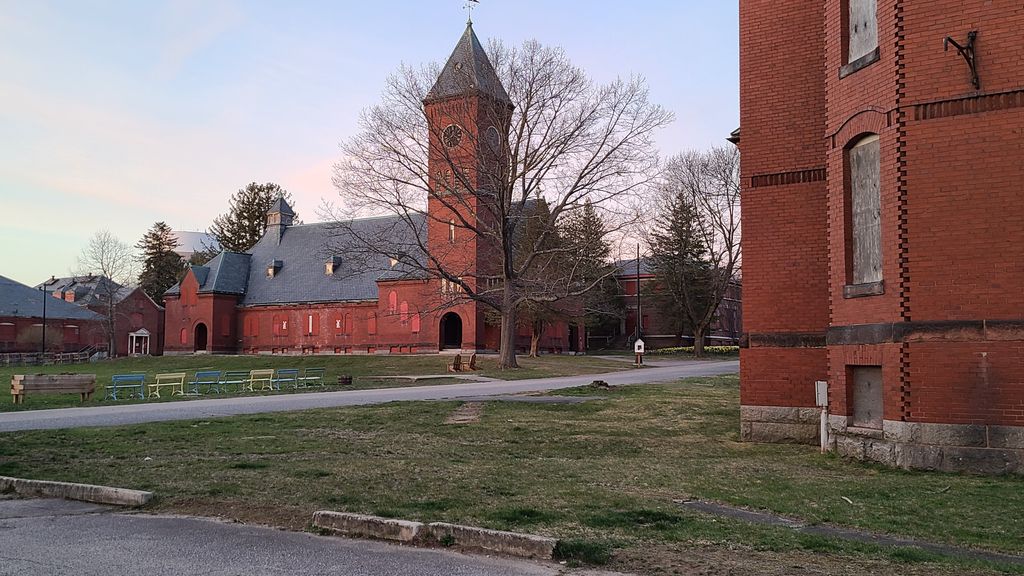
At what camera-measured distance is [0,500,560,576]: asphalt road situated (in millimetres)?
6301

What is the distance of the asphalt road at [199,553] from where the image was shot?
6.30 m

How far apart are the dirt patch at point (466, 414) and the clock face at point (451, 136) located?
862 inches

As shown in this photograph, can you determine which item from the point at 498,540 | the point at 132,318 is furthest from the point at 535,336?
the point at 498,540

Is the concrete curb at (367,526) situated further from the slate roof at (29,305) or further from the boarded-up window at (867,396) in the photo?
the slate roof at (29,305)

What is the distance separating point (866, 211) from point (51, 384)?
22.3m

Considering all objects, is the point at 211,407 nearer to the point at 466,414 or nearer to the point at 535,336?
the point at 466,414

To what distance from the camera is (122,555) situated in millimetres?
6781

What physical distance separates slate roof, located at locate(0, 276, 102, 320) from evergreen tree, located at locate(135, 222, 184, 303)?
16944mm

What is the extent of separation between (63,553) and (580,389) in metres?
20.0

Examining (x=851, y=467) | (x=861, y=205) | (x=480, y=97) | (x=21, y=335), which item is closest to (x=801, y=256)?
(x=861, y=205)

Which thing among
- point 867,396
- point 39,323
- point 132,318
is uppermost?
point 132,318

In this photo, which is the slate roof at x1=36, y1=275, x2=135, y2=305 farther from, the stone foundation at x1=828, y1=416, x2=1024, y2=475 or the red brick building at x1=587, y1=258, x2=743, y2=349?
the stone foundation at x1=828, y1=416, x2=1024, y2=475

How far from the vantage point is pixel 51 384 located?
77.9 ft

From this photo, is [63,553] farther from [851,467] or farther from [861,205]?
[861,205]
